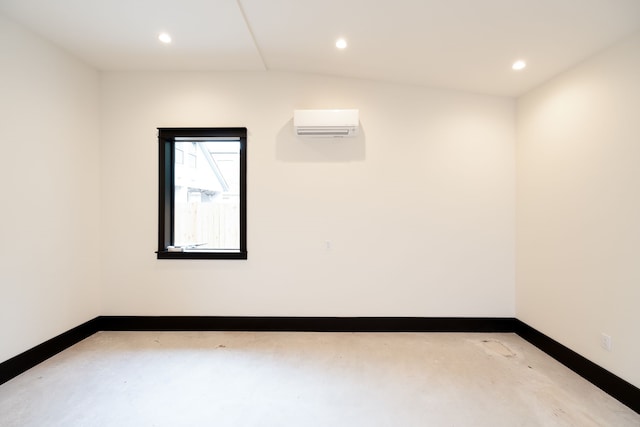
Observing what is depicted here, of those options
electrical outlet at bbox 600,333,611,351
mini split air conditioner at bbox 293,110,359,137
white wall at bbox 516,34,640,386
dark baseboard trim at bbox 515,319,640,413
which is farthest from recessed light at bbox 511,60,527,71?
dark baseboard trim at bbox 515,319,640,413

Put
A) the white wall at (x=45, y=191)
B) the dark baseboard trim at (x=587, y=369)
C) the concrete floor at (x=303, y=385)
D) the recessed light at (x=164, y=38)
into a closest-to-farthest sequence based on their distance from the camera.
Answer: the concrete floor at (x=303, y=385), the dark baseboard trim at (x=587, y=369), the white wall at (x=45, y=191), the recessed light at (x=164, y=38)

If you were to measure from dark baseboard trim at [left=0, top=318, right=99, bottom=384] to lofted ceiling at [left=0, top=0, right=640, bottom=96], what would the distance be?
280 centimetres

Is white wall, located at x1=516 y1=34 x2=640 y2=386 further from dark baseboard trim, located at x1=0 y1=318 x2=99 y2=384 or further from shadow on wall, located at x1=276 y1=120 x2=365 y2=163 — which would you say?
dark baseboard trim, located at x1=0 y1=318 x2=99 y2=384

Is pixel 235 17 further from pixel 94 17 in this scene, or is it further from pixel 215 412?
pixel 215 412

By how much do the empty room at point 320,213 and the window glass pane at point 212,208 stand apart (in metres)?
0.03

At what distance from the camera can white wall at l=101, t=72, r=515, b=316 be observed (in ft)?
10.4

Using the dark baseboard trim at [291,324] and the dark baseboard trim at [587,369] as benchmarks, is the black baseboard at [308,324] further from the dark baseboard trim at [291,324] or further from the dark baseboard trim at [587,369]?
the dark baseboard trim at [587,369]

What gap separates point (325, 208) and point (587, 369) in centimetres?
267

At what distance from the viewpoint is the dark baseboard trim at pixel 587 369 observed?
77.7 inches

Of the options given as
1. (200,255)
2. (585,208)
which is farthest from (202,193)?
(585,208)

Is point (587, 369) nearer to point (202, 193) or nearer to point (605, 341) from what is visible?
point (605, 341)

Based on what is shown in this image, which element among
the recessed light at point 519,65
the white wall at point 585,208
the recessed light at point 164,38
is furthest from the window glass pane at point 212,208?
the white wall at point 585,208

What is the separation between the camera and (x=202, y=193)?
3.56 metres

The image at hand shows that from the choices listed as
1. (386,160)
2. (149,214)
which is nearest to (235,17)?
(386,160)
